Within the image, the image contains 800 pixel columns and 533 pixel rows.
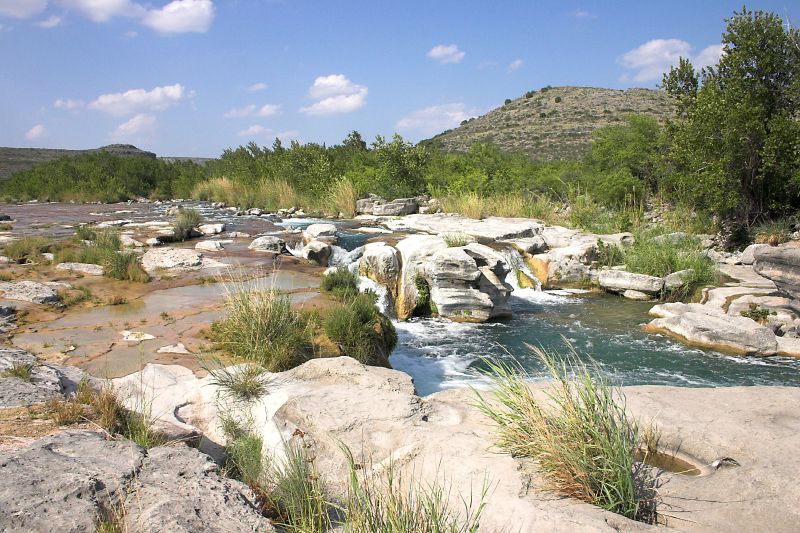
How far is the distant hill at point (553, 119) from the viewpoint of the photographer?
45.9m

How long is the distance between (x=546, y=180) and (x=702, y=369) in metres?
14.3

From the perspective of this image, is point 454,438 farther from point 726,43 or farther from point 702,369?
point 726,43

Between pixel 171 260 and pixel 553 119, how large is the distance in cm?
5071

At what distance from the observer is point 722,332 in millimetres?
8008

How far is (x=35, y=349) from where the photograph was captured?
5.84m

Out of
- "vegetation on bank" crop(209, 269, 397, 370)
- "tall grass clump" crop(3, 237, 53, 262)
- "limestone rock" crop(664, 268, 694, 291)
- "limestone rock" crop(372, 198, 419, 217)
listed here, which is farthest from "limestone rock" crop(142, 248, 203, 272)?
"limestone rock" crop(372, 198, 419, 217)

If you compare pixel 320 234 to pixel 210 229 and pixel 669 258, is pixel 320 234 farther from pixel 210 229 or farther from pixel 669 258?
pixel 669 258

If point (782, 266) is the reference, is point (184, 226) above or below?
above

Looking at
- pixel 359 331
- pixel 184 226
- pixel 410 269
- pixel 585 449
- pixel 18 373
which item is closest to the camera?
pixel 585 449

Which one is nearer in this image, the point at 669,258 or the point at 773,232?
the point at 669,258

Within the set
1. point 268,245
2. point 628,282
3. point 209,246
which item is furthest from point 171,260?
point 628,282

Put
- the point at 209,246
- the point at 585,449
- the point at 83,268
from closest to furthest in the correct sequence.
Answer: the point at 585,449 → the point at 83,268 → the point at 209,246

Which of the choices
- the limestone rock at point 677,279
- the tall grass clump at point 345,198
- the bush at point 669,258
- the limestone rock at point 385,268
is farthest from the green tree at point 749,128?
the tall grass clump at point 345,198

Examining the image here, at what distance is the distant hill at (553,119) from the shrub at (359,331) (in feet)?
117
